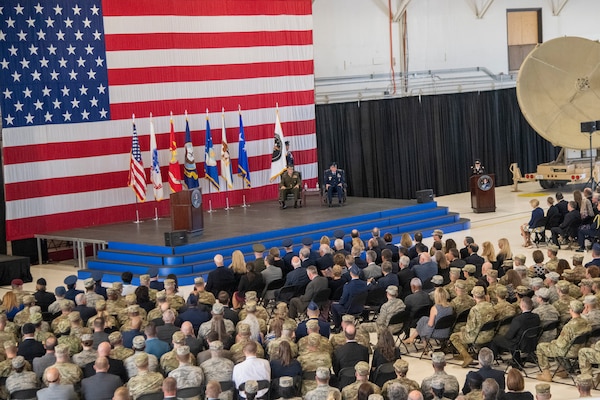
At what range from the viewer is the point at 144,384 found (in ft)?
30.4

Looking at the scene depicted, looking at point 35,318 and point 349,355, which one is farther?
point 35,318

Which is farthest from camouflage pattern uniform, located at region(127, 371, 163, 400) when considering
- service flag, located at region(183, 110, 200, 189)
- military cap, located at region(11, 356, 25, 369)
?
service flag, located at region(183, 110, 200, 189)

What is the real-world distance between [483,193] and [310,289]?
1186 centimetres

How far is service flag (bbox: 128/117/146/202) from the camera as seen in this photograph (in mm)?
21906

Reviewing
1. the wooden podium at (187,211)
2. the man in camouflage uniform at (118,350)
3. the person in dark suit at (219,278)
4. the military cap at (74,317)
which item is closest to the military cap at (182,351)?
the man in camouflage uniform at (118,350)

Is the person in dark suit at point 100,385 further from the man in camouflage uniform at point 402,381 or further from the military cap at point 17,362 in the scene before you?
the man in camouflage uniform at point 402,381

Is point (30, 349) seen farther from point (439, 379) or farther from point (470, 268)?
point (470, 268)

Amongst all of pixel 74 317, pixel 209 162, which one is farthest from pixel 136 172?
pixel 74 317

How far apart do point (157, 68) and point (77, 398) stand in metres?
14.4

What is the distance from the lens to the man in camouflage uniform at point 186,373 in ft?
31.3

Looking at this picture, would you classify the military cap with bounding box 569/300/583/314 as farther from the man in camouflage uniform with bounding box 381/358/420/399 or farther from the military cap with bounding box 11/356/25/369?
the military cap with bounding box 11/356/25/369

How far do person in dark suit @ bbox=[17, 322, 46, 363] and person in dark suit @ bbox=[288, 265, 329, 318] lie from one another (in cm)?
382

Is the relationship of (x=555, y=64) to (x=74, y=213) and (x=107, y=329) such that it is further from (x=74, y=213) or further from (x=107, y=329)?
(x=107, y=329)

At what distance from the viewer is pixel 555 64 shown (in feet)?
83.4
